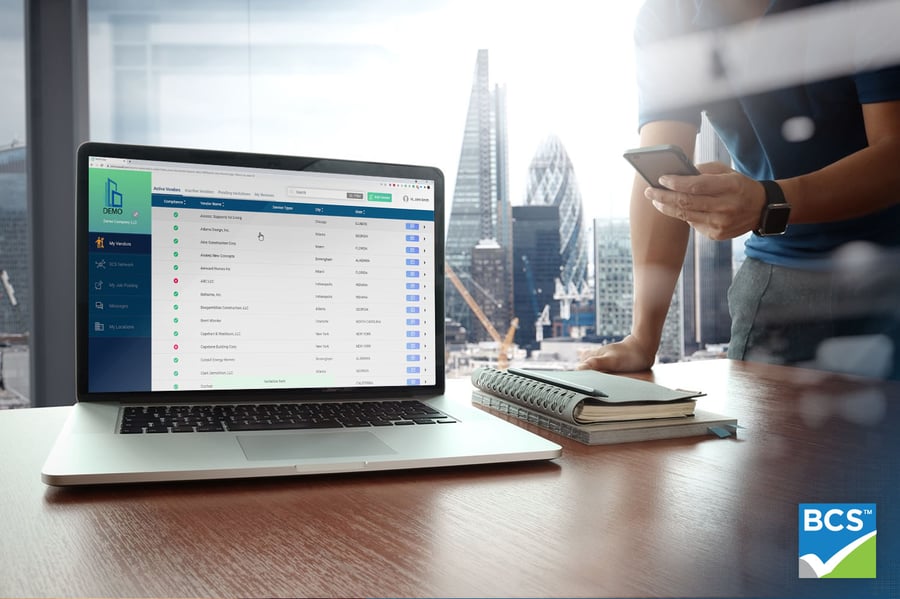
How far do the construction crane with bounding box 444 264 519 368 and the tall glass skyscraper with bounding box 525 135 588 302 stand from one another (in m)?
0.37

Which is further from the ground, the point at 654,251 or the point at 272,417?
the point at 654,251

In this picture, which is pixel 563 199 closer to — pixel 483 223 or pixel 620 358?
pixel 483 223

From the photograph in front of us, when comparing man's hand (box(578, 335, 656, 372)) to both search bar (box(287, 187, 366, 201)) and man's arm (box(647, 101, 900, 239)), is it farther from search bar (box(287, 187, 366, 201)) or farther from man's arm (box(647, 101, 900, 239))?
search bar (box(287, 187, 366, 201))

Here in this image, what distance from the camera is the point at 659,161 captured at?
95 cm

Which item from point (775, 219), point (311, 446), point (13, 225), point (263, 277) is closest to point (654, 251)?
point (775, 219)

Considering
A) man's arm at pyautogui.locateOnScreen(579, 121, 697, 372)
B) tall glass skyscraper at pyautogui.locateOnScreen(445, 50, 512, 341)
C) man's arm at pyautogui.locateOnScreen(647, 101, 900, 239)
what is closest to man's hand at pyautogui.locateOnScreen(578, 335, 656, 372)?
man's arm at pyautogui.locateOnScreen(579, 121, 697, 372)

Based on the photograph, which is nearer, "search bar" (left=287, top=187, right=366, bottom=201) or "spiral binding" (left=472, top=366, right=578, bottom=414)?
"spiral binding" (left=472, top=366, right=578, bottom=414)

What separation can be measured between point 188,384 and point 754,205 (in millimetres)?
858

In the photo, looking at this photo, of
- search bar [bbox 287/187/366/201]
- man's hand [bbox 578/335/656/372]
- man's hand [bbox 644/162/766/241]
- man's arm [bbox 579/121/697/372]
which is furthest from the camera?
man's arm [bbox 579/121/697/372]

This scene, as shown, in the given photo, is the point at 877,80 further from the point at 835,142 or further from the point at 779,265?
the point at 779,265

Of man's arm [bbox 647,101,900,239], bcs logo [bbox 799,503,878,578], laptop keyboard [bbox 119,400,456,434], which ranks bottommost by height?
bcs logo [bbox 799,503,878,578]

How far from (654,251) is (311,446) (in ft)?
3.18

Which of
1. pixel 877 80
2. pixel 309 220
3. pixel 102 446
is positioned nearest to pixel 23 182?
pixel 309 220

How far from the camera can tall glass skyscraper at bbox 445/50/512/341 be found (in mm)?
3193
